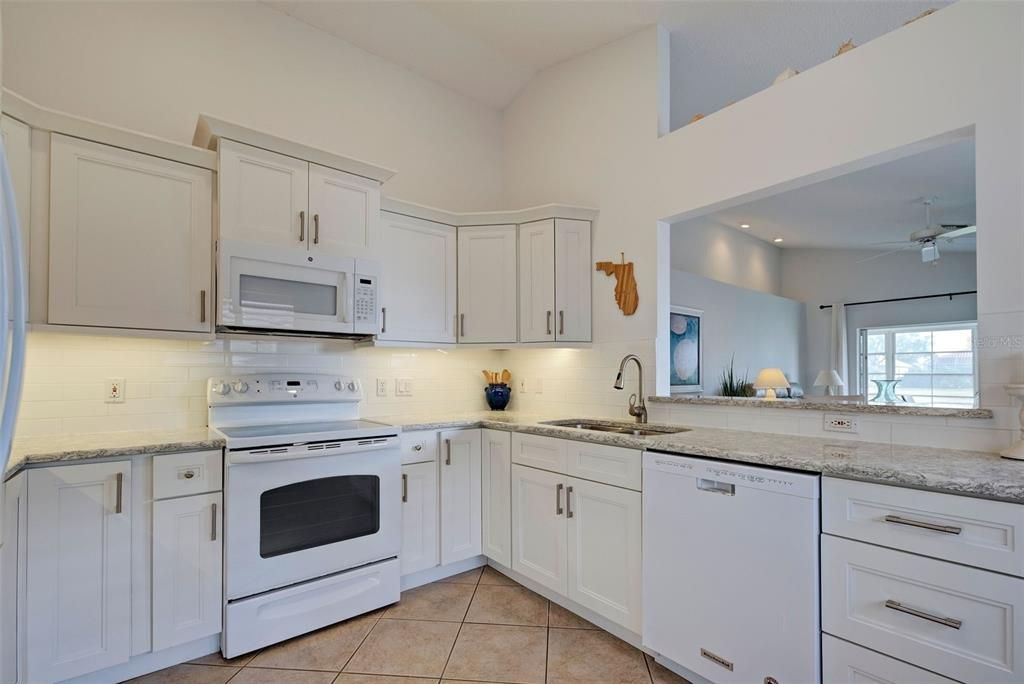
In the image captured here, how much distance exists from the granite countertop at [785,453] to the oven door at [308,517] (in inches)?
9.5

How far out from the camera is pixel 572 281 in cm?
312

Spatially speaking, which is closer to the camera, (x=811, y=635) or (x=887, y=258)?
(x=811, y=635)

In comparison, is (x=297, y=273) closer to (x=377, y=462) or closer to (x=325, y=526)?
(x=377, y=462)

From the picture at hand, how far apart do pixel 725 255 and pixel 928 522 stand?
4877mm

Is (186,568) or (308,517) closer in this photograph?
(186,568)

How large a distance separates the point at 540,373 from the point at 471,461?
0.88 meters

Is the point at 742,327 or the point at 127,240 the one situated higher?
the point at 127,240

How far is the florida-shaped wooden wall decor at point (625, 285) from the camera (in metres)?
2.94

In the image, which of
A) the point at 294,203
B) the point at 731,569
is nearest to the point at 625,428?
the point at 731,569

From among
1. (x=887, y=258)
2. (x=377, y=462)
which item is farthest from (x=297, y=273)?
(x=887, y=258)

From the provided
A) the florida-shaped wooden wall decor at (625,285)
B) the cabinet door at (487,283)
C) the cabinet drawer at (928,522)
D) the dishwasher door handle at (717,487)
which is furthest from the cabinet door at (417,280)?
the cabinet drawer at (928,522)

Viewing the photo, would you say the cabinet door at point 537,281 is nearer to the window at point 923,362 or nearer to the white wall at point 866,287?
the window at point 923,362

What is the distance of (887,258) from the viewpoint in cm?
663

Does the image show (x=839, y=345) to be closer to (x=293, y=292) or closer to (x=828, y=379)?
(x=828, y=379)
